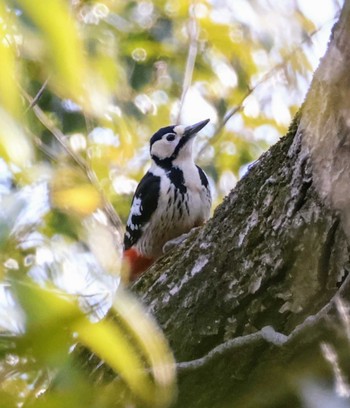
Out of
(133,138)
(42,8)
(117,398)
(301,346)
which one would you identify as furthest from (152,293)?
(133,138)

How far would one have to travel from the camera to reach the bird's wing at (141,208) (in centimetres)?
334

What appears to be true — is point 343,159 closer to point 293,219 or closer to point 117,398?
point 293,219

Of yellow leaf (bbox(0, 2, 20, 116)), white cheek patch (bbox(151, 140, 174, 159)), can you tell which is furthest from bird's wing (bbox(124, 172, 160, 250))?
yellow leaf (bbox(0, 2, 20, 116))

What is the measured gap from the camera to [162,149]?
367 centimetres

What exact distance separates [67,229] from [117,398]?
55.0 inches

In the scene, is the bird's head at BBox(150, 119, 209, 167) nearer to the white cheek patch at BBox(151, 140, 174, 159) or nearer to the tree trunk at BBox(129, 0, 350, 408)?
the white cheek patch at BBox(151, 140, 174, 159)

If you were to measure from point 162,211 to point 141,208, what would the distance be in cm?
12

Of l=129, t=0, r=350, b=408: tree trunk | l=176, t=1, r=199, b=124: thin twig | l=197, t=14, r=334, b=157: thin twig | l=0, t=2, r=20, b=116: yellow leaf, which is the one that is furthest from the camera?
l=176, t=1, r=199, b=124: thin twig

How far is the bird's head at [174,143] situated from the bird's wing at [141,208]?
0.71 feet

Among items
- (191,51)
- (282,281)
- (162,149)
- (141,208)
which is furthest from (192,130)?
(282,281)

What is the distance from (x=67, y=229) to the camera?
309 centimetres

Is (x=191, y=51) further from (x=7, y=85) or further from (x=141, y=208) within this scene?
(x=7, y=85)

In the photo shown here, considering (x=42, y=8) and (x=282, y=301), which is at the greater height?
(x=42, y=8)

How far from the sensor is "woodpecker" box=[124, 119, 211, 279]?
3279 mm
